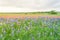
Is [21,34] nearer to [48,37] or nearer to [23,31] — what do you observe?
[23,31]

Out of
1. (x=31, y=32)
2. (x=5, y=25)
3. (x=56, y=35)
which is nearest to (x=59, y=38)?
(x=56, y=35)

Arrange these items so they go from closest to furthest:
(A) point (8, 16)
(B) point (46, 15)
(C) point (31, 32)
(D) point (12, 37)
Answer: (D) point (12, 37)
(C) point (31, 32)
(A) point (8, 16)
(B) point (46, 15)

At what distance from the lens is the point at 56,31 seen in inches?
126

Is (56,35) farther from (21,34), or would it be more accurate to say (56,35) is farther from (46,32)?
(21,34)

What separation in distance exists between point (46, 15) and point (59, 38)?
7.53 ft

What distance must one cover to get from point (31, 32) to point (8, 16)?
1.49m

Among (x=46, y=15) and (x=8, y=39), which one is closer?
(x=8, y=39)

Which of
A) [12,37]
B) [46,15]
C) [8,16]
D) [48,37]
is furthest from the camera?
[46,15]

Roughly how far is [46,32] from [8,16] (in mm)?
1501

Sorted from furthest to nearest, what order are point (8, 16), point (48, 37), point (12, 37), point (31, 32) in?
1. point (8, 16)
2. point (31, 32)
3. point (48, 37)
4. point (12, 37)

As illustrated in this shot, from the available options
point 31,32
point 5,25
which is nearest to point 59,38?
point 31,32

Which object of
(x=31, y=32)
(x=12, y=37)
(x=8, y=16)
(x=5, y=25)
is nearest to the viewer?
(x=12, y=37)

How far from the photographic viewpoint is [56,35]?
10.0ft

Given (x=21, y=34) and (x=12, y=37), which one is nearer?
(x=12, y=37)
